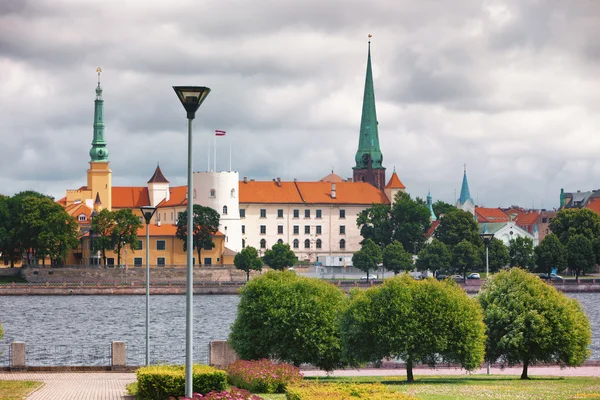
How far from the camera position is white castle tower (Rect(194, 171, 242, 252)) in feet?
444

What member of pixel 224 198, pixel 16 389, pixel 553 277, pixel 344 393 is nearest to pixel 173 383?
pixel 344 393

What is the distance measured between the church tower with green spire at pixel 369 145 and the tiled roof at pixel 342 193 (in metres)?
12.5

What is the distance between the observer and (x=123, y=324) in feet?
252

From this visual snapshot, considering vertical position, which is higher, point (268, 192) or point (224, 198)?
point (268, 192)

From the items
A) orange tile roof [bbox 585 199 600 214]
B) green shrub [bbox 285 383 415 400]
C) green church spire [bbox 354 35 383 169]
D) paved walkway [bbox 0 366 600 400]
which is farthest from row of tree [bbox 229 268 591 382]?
green church spire [bbox 354 35 383 169]

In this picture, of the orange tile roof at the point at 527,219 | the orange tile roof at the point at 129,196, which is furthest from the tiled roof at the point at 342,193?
the orange tile roof at the point at 527,219

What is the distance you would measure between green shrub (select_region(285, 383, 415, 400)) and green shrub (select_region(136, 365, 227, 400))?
1.85m

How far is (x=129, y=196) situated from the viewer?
499 ft

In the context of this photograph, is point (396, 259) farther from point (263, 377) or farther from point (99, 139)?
point (263, 377)

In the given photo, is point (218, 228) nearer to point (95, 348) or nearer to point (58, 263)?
point (58, 263)

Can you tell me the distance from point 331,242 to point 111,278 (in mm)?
40170

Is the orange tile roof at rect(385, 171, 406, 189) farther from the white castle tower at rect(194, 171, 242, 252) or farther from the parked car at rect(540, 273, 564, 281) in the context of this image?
the parked car at rect(540, 273, 564, 281)

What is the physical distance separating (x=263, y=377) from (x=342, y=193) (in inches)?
5091

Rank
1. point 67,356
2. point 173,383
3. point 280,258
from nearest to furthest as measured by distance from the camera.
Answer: point 173,383 → point 67,356 → point 280,258
